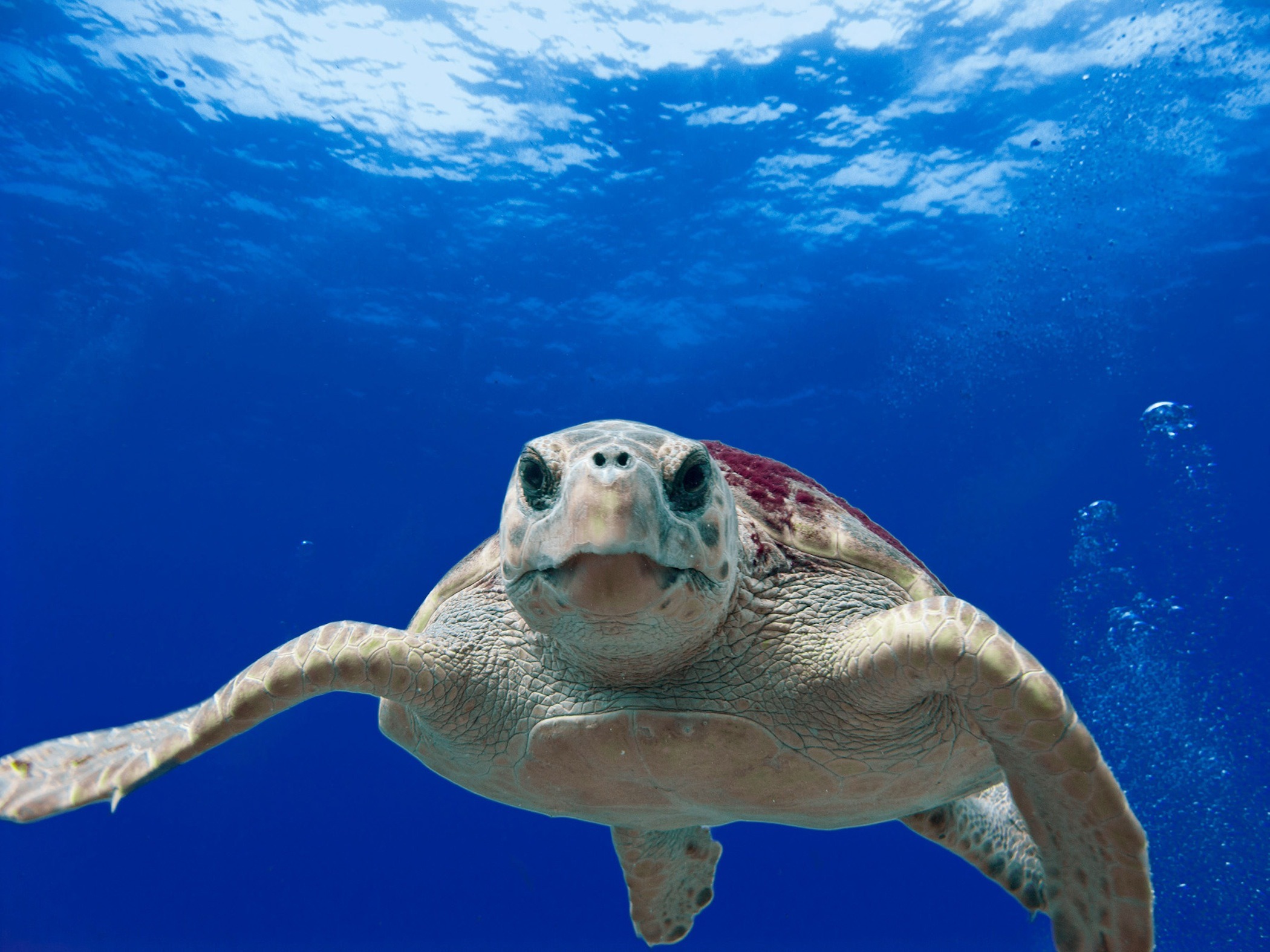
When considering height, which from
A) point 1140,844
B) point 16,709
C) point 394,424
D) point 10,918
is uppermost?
point 394,424

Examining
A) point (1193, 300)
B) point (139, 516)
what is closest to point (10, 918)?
point (139, 516)

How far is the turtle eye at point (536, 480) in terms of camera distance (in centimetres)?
172

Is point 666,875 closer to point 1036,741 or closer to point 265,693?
point 265,693

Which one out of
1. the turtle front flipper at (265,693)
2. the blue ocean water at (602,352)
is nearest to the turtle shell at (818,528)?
the turtle front flipper at (265,693)

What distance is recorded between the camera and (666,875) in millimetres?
3984

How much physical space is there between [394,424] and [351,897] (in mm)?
25259

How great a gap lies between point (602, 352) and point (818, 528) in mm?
18393

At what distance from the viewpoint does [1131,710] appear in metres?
21.7

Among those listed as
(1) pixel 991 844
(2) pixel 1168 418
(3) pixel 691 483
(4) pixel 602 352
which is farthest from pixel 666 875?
(2) pixel 1168 418

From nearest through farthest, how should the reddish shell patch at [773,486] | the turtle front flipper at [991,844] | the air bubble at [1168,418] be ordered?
the reddish shell patch at [773,486]
the turtle front flipper at [991,844]
the air bubble at [1168,418]

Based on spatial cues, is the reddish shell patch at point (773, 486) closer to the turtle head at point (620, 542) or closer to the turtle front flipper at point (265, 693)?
the turtle head at point (620, 542)

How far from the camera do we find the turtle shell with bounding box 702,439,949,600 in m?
2.47

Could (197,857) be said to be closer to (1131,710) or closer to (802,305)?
(802,305)

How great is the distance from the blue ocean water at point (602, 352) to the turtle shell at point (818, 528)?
1104 cm
